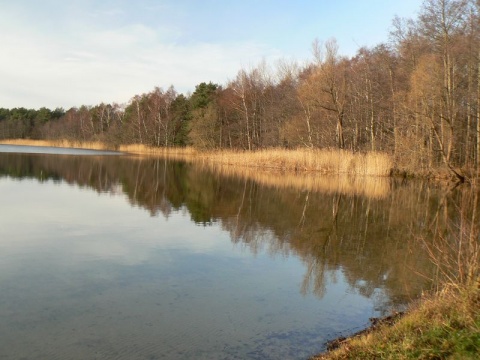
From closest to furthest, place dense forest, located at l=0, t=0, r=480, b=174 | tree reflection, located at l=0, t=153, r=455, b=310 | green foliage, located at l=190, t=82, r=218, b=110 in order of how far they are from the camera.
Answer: tree reflection, located at l=0, t=153, r=455, b=310
dense forest, located at l=0, t=0, r=480, b=174
green foliage, located at l=190, t=82, r=218, b=110

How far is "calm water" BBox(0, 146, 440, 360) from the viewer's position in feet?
15.8

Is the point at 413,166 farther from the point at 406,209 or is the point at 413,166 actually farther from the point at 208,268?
the point at 208,268

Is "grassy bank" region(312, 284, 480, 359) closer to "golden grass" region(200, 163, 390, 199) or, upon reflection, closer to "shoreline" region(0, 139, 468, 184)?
"golden grass" region(200, 163, 390, 199)

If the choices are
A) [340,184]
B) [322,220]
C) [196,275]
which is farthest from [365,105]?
[196,275]

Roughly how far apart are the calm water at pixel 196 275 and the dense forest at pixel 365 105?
7.93 m

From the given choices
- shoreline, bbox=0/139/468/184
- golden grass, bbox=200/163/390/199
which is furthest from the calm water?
shoreline, bbox=0/139/468/184

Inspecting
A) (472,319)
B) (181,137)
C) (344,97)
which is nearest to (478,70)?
(344,97)

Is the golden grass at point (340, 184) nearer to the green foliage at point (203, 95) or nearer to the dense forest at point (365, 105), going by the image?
the dense forest at point (365, 105)

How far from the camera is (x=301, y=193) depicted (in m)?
18.1

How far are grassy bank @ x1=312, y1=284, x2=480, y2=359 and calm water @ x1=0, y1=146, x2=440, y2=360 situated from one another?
2.55 ft

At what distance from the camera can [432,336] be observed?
3756 mm

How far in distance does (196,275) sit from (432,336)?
13.8 feet

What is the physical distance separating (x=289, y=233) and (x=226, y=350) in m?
6.17

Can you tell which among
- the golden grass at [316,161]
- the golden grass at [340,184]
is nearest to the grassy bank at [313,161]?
the golden grass at [316,161]
